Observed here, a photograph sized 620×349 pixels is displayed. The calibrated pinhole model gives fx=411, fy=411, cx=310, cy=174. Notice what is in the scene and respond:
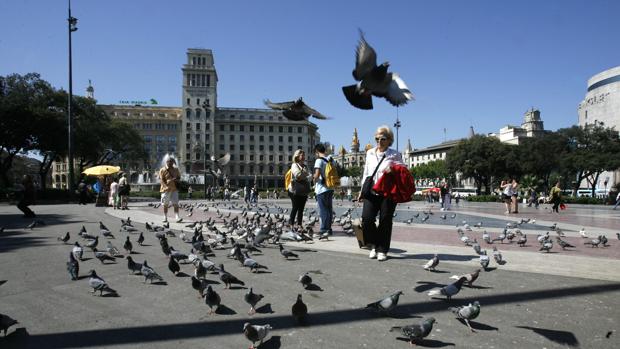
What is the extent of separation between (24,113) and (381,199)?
37.8 meters

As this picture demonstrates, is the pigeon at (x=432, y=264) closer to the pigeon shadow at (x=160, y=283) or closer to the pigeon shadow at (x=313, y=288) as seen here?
the pigeon shadow at (x=313, y=288)

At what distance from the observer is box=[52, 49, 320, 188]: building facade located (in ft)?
401

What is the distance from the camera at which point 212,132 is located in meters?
126

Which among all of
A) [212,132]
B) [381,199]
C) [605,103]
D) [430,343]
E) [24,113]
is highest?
[212,132]

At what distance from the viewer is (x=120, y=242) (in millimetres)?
8453

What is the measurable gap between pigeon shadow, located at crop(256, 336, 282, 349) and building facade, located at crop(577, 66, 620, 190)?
93.3 m

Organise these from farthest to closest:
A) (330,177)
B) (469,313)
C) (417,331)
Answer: (330,177)
(469,313)
(417,331)

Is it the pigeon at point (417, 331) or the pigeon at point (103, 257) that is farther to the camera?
the pigeon at point (103, 257)

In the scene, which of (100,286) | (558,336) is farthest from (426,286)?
(100,286)

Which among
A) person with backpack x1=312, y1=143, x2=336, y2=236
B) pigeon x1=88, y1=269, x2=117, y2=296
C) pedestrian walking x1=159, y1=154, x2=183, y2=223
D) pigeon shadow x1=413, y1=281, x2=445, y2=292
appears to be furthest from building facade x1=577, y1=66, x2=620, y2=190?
pigeon x1=88, y1=269, x2=117, y2=296

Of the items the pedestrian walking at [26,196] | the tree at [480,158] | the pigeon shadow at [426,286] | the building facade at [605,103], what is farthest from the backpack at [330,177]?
the building facade at [605,103]

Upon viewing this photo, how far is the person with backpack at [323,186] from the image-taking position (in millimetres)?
8922

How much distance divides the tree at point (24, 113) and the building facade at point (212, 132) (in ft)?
257

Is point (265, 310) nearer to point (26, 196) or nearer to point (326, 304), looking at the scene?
point (326, 304)
